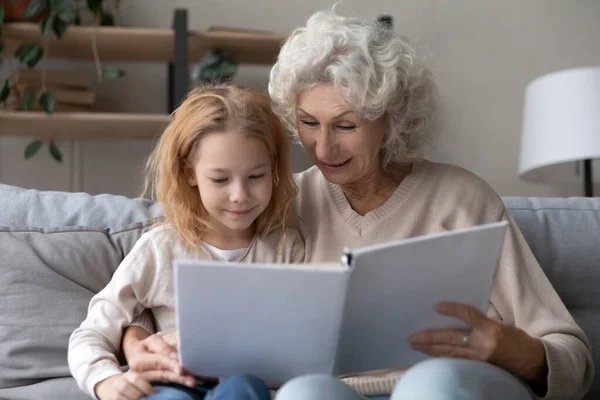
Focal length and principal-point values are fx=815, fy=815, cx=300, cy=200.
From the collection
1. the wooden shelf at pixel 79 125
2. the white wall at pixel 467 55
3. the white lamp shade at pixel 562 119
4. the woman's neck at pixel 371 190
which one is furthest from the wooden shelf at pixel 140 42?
the woman's neck at pixel 371 190

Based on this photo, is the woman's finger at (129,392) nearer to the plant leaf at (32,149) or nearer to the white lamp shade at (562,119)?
the plant leaf at (32,149)

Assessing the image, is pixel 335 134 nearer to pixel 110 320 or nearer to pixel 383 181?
pixel 383 181

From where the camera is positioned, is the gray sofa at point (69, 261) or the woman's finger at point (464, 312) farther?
the gray sofa at point (69, 261)

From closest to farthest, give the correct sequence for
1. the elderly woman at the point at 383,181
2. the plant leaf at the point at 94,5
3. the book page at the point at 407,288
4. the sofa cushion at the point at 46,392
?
1. the book page at the point at 407,288
2. the elderly woman at the point at 383,181
3. the sofa cushion at the point at 46,392
4. the plant leaf at the point at 94,5

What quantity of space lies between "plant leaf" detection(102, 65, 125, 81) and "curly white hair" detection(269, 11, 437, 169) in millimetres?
1211

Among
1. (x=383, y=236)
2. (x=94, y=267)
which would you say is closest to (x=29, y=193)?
(x=94, y=267)

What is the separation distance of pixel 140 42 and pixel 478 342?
180 centimetres

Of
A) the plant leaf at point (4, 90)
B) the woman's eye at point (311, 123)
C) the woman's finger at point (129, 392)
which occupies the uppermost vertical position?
the woman's eye at point (311, 123)

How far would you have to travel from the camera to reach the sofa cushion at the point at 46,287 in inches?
59.0

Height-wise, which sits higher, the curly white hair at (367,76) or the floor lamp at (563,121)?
the curly white hair at (367,76)

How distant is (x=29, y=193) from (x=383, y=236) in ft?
2.54

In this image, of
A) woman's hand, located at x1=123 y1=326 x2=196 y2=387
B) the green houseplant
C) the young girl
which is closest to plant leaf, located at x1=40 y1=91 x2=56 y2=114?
the green houseplant

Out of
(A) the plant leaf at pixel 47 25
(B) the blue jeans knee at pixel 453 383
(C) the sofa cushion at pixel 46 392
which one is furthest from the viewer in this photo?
(A) the plant leaf at pixel 47 25

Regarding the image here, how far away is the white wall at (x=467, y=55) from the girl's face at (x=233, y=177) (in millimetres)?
1504
